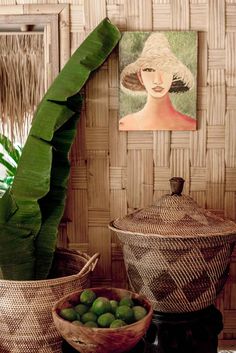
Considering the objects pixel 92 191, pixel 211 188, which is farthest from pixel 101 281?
pixel 211 188

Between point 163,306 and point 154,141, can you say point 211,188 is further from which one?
point 163,306

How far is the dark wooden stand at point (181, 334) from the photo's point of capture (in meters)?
1.93

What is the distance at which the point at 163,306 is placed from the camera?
1940mm

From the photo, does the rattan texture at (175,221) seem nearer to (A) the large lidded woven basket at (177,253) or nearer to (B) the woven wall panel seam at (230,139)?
(A) the large lidded woven basket at (177,253)

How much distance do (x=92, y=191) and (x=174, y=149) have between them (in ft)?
1.58

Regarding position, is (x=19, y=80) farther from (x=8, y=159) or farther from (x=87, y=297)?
(x=87, y=297)

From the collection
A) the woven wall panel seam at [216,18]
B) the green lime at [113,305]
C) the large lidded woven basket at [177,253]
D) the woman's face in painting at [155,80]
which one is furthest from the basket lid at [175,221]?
the woven wall panel seam at [216,18]

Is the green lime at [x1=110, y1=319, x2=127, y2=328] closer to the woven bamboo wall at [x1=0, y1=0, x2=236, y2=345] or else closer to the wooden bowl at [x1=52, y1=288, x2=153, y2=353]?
the wooden bowl at [x1=52, y1=288, x2=153, y2=353]

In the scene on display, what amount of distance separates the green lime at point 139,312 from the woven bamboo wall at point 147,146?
78 centimetres

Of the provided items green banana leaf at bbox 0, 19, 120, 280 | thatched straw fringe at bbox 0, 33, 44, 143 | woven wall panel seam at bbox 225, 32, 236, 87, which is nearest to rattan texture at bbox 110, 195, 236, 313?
green banana leaf at bbox 0, 19, 120, 280

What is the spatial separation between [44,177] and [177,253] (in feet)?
2.11

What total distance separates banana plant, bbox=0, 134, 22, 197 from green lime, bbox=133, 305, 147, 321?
1.06 m

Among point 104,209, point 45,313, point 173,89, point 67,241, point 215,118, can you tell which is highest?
point 173,89

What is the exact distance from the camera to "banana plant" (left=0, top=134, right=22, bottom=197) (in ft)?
7.83
